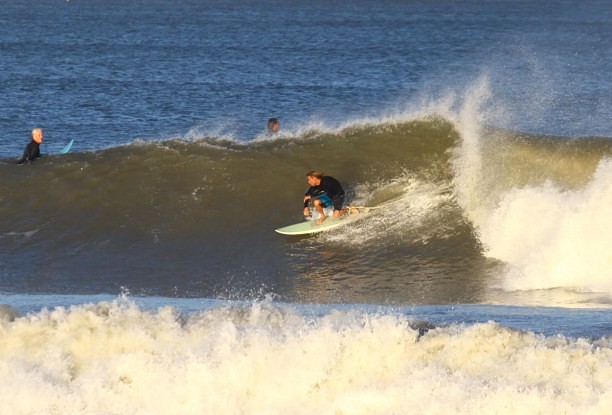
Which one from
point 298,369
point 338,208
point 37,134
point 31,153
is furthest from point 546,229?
point 31,153

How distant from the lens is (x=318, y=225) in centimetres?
1816

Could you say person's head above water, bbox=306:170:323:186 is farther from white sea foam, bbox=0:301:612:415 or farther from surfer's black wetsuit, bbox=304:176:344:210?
white sea foam, bbox=0:301:612:415

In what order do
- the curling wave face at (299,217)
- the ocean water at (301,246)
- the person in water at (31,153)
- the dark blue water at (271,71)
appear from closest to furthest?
the ocean water at (301,246), the curling wave face at (299,217), the person in water at (31,153), the dark blue water at (271,71)

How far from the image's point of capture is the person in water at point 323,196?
18078mm

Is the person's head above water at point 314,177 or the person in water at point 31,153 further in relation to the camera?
the person in water at point 31,153

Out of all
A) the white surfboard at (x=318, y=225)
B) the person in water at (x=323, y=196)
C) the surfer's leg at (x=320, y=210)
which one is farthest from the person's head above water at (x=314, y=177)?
the white surfboard at (x=318, y=225)

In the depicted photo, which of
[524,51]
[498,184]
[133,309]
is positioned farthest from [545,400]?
[524,51]

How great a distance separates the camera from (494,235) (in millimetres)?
17516

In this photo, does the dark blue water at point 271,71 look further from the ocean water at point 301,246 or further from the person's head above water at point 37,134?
the person's head above water at point 37,134

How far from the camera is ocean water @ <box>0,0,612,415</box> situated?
10156mm

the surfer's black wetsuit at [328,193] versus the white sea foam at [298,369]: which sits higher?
the surfer's black wetsuit at [328,193]

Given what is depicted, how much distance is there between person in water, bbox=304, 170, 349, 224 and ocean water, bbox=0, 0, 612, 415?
418 millimetres

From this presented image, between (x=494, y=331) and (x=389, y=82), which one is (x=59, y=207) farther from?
(x=389, y=82)

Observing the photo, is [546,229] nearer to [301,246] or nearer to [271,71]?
[301,246]
